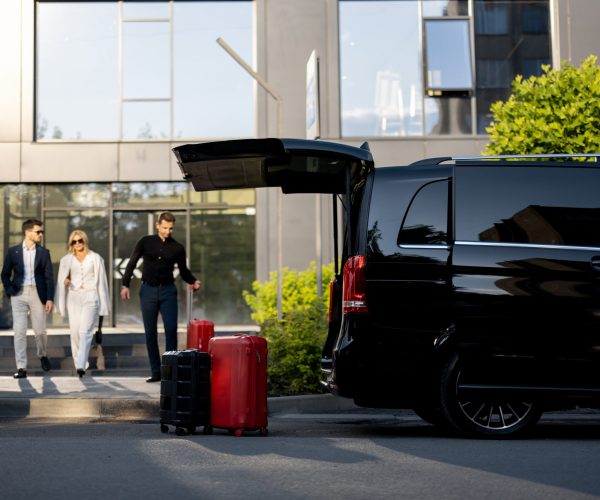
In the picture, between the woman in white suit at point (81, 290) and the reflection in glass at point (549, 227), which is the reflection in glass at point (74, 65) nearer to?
the woman in white suit at point (81, 290)

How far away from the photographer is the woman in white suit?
13797 millimetres

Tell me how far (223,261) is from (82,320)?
7944mm

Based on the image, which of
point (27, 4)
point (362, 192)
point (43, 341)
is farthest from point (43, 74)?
point (362, 192)

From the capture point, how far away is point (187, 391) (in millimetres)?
8578

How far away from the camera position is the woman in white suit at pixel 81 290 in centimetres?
1380

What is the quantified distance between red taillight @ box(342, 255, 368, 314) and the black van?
1 cm

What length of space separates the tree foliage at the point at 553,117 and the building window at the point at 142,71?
19.8 feet

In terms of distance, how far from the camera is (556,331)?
8156 mm

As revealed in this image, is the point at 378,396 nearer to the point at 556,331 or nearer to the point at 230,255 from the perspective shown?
the point at 556,331

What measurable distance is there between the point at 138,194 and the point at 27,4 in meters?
4.30

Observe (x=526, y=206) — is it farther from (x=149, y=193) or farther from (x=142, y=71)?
(x=142, y=71)

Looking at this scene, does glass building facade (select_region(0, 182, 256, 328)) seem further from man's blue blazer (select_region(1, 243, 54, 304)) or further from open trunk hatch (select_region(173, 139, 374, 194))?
open trunk hatch (select_region(173, 139, 374, 194))

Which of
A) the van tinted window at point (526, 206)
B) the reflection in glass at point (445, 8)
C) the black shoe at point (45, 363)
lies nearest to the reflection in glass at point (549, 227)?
the van tinted window at point (526, 206)

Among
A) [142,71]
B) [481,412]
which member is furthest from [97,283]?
[142,71]
